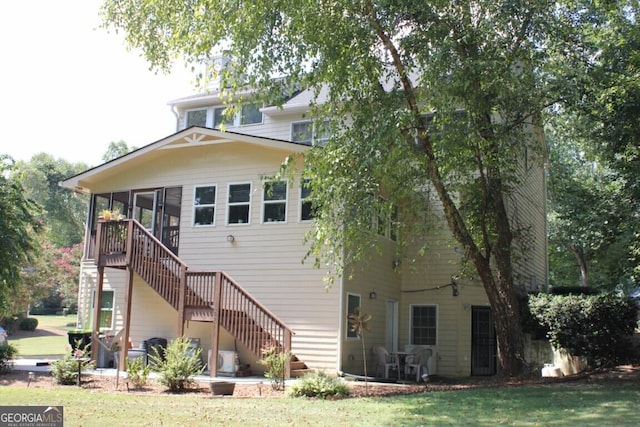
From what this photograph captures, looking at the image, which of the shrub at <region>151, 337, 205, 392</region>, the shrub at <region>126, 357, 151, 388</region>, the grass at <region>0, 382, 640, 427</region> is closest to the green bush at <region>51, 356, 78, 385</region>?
the grass at <region>0, 382, 640, 427</region>

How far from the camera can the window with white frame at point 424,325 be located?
17.4m

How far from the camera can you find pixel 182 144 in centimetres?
1678

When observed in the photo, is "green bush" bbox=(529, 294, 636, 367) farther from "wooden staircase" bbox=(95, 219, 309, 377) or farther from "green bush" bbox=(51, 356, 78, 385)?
"green bush" bbox=(51, 356, 78, 385)

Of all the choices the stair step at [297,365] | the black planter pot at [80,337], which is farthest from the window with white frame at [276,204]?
the black planter pot at [80,337]

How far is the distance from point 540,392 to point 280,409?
4957mm

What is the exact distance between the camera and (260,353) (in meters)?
13.9

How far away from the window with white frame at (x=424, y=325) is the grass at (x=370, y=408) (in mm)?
5554

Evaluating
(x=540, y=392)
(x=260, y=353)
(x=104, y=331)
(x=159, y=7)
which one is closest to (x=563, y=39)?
(x=540, y=392)

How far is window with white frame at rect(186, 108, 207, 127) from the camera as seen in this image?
22.0 meters

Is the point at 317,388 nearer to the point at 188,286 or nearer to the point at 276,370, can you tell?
the point at 276,370

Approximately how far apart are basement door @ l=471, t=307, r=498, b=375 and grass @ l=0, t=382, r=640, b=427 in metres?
5.47

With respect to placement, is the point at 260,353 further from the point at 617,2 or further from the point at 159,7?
the point at 617,2

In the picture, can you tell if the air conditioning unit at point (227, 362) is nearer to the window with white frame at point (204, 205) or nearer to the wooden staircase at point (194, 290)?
the wooden staircase at point (194, 290)

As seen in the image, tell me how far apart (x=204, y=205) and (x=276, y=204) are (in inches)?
89.8
